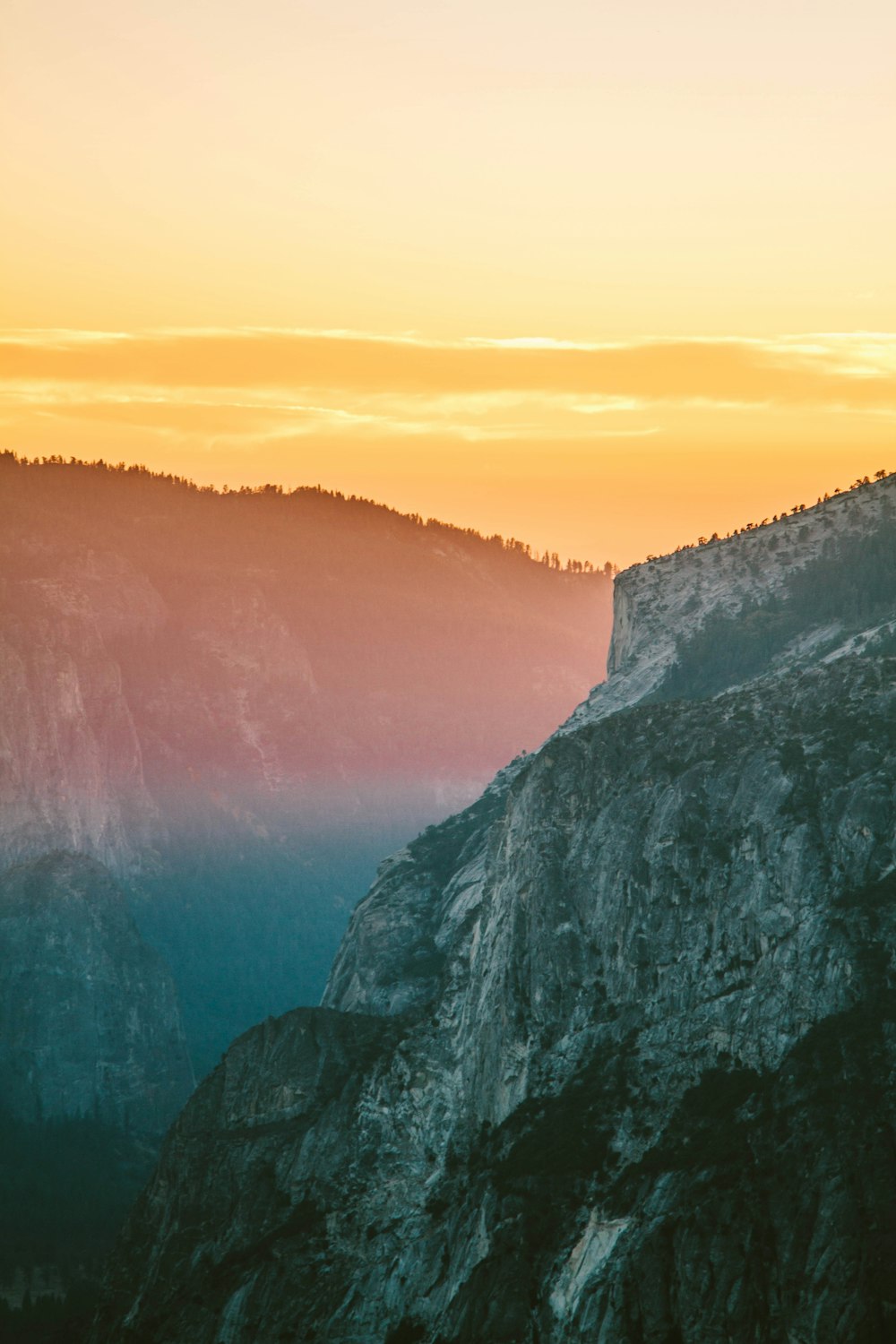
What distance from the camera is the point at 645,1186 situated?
167 metres

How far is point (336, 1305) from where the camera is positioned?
187500 mm

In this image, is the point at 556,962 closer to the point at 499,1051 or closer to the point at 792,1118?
the point at 499,1051

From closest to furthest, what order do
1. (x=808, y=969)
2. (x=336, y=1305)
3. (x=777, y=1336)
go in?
(x=777, y=1336) → (x=808, y=969) → (x=336, y=1305)

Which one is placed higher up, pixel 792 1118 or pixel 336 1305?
pixel 792 1118

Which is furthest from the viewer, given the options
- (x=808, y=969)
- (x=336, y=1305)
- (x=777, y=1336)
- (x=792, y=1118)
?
(x=336, y=1305)

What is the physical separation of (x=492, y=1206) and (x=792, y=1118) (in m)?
25.6

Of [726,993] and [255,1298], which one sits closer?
[726,993]

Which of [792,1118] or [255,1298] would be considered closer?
[792,1118]

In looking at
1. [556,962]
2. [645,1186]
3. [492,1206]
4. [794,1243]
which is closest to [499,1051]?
[556,962]

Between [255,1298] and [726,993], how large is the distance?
42.3 meters

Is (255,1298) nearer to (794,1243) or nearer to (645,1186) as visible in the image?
(645,1186)

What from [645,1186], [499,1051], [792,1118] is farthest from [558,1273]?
[499,1051]

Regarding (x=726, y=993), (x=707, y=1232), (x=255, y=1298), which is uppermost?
(x=726, y=993)

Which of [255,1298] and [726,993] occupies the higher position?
[726,993]
